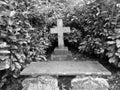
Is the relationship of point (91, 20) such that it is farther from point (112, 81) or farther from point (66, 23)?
point (112, 81)

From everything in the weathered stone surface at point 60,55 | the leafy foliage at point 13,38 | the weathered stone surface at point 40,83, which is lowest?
the weathered stone surface at point 40,83

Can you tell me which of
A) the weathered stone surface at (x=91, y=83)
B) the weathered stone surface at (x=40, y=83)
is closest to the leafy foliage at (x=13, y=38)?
the weathered stone surface at (x=40, y=83)

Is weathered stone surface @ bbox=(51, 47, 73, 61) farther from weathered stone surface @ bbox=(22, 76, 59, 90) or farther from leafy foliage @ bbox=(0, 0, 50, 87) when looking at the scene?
weathered stone surface @ bbox=(22, 76, 59, 90)

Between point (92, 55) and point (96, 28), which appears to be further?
point (92, 55)

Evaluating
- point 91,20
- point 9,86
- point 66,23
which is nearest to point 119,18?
point 91,20

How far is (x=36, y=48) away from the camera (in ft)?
8.52

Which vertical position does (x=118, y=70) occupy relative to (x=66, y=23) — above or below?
below

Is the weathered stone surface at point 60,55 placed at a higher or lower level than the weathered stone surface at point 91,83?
higher

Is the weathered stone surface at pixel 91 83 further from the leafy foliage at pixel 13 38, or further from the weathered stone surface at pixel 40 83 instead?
the leafy foliage at pixel 13 38

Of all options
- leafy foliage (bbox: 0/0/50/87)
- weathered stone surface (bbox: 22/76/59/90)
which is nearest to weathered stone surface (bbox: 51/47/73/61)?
leafy foliage (bbox: 0/0/50/87)

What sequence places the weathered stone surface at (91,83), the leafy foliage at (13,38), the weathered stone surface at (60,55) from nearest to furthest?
the weathered stone surface at (91,83) < the leafy foliage at (13,38) < the weathered stone surface at (60,55)

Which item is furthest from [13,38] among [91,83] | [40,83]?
[91,83]

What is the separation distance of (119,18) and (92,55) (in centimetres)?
123

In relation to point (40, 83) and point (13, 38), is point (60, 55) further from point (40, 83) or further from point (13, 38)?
point (13, 38)
